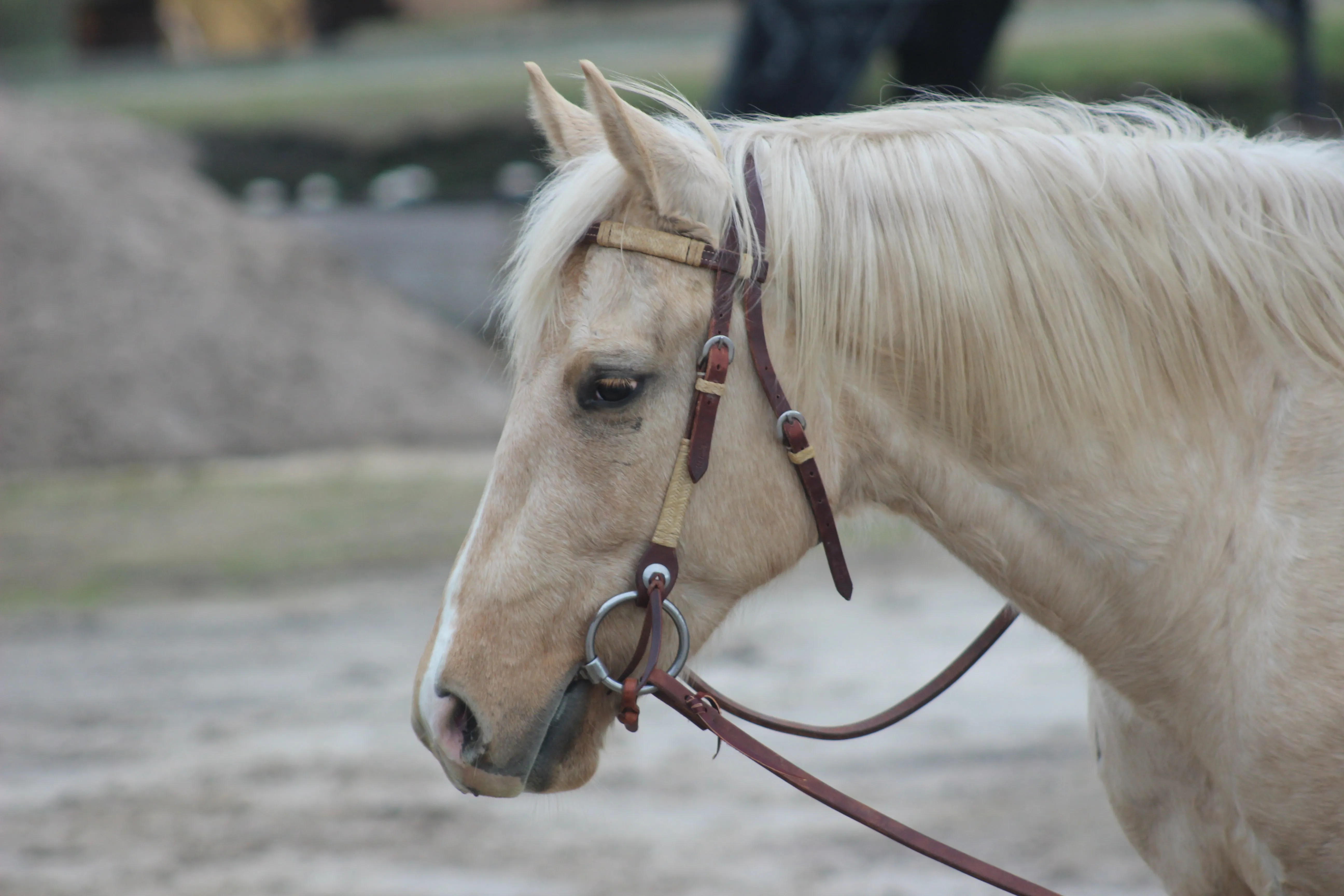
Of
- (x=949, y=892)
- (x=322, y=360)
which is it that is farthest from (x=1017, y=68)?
(x=949, y=892)

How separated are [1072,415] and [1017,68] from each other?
10.4 metres

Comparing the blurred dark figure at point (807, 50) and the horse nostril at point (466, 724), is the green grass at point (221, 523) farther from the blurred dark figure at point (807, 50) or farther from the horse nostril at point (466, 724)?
the horse nostril at point (466, 724)

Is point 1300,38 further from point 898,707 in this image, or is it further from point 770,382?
point 770,382

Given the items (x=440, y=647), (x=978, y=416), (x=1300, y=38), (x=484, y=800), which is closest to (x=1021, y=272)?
(x=978, y=416)

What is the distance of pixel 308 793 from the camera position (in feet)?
12.7

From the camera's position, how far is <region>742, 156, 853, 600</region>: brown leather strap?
154cm

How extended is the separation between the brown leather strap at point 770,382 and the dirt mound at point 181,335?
7.93 meters

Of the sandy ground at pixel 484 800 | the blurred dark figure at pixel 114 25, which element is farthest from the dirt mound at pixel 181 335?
the blurred dark figure at pixel 114 25

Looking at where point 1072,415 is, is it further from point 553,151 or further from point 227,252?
point 227,252

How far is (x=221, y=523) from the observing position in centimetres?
722

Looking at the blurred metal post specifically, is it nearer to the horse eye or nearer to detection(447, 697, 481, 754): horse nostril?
the horse eye

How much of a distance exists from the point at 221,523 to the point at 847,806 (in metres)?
6.35

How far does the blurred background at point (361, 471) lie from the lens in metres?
3.53

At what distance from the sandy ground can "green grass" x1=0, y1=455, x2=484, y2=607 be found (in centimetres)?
74
